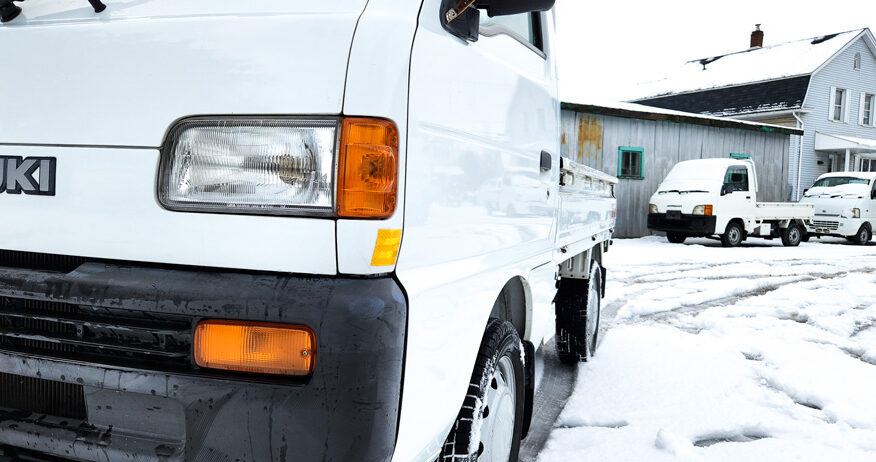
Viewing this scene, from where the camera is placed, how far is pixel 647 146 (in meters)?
16.9

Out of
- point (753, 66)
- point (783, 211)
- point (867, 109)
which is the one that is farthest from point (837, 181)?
point (867, 109)

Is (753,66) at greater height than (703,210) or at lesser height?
greater

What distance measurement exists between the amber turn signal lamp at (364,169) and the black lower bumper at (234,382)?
15 cm

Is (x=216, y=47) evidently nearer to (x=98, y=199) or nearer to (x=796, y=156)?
(x=98, y=199)

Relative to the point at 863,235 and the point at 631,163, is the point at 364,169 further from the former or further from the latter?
the point at 863,235

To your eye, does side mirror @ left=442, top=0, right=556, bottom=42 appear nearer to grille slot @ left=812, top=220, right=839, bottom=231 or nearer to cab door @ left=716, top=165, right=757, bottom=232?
cab door @ left=716, top=165, right=757, bottom=232

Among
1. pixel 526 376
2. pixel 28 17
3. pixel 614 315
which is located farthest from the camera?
pixel 614 315

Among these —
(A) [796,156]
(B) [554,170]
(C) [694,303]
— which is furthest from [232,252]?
(A) [796,156]

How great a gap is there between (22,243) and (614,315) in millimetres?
5549

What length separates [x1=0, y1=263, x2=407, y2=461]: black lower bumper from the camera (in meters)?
1.22

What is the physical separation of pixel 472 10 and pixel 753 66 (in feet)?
99.8

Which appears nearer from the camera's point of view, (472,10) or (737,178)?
(472,10)

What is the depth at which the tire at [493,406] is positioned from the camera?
1812mm

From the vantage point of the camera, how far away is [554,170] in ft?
8.68
